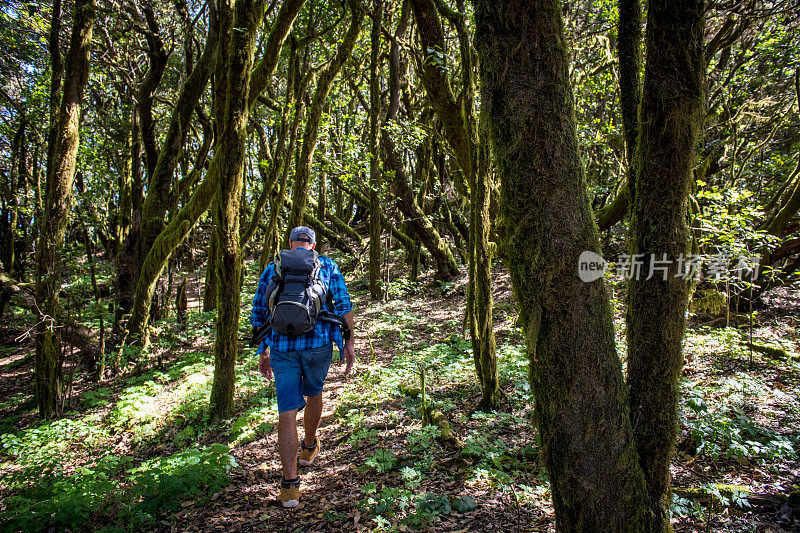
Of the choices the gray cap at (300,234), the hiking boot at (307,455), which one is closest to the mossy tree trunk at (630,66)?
the gray cap at (300,234)

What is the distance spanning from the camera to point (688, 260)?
7.41ft

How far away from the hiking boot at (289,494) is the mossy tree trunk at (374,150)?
26.0 feet

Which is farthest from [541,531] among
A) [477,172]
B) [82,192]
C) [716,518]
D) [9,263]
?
[82,192]

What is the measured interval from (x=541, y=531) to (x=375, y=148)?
9.43m

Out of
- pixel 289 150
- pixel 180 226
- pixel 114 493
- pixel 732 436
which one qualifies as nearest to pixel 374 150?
pixel 289 150

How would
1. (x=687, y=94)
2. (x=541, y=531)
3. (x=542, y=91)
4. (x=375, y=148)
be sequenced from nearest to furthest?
(x=542, y=91) < (x=687, y=94) < (x=541, y=531) < (x=375, y=148)

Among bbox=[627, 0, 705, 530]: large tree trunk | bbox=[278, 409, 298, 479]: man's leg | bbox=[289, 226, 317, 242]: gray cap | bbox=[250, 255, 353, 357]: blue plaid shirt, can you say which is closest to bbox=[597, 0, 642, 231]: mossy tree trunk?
bbox=[627, 0, 705, 530]: large tree trunk

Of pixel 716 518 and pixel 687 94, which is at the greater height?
pixel 687 94

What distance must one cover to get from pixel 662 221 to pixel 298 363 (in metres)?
2.92

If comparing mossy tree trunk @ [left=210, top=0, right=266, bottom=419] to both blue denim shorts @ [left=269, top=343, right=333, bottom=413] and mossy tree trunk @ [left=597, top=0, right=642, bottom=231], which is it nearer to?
blue denim shorts @ [left=269, top=343, right=333, bottom=413]

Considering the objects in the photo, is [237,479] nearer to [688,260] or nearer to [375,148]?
[688,260]

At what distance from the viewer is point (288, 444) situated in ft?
11.4

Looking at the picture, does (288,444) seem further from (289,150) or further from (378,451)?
Answer: (289,150)

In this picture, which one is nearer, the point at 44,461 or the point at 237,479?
the point at 237,479
